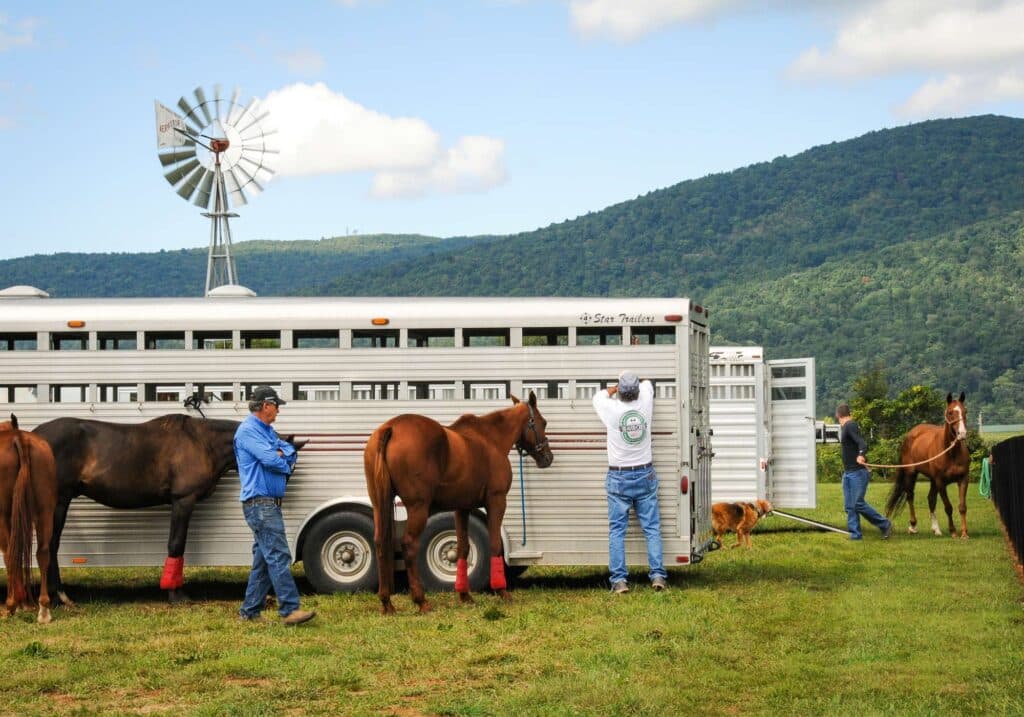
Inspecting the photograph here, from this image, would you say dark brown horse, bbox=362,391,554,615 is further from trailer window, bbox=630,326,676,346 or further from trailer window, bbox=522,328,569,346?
trailer window, bbox=630,326,676,346

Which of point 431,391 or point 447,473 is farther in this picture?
point 431,391

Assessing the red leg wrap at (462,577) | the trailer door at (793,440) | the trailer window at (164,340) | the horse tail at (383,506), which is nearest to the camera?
the horse tail at (383,506)

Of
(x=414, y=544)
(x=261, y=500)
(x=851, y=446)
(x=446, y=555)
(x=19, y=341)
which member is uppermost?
(x=19, y=341)

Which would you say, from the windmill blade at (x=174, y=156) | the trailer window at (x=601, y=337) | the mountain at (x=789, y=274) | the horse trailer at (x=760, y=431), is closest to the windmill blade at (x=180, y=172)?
→ the windmill blade at (x=174, y=156)

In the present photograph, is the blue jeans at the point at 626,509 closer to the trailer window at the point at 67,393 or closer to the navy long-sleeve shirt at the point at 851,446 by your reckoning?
the trailer window at the point at 67,393

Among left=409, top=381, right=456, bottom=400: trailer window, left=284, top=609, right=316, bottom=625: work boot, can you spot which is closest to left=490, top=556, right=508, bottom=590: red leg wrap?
left=409, top=381, right=456, bottom=400: trailer window

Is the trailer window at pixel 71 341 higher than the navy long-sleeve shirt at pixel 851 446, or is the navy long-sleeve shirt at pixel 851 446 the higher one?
the trailer window at pixel 71 341

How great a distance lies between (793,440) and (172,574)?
12.6 meters

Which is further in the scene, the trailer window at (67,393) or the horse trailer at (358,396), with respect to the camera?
the trailer window at (67,393)

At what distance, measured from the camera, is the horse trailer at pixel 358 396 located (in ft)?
47.0

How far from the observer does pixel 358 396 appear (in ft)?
47.7

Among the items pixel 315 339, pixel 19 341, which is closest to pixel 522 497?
pixel 315 339

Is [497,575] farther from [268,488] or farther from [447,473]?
[268,488]

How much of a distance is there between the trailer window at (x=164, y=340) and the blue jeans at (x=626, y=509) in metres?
4.66
